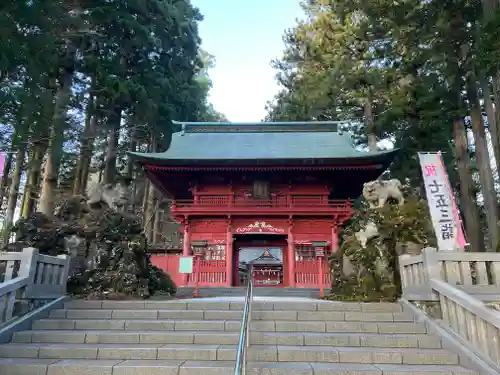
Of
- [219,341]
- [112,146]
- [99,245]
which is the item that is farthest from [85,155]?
[219,341]

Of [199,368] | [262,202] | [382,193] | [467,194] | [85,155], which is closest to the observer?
[199,368]

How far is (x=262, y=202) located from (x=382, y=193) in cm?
664

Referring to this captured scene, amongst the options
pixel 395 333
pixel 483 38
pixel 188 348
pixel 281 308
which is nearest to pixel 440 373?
pixel 395 333

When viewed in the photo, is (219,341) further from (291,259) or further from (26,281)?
(291,259)

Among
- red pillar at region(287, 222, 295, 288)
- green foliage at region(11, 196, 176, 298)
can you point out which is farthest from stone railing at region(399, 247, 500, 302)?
red pillar at region(287, 222, 295, 288)

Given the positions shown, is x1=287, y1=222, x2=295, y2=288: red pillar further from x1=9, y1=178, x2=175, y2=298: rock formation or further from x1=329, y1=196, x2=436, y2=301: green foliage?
x1=9, y1=178, x2=175, y2=298: rock formation

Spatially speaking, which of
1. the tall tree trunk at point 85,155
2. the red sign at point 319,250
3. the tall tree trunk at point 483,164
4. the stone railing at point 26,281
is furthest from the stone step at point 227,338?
the tall tree trunk at point 85,155

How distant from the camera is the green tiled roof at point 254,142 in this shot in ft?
50.8

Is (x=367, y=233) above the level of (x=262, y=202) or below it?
below

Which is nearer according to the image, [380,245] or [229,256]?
[380,245]

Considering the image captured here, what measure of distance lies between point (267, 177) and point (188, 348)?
11068 millimetres

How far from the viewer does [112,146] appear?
706 inches

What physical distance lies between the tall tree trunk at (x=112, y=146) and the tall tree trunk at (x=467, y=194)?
1521 cm

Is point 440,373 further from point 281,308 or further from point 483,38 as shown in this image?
point 483,38
